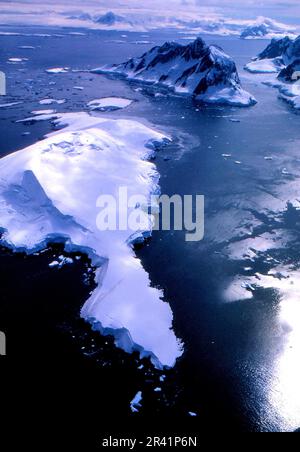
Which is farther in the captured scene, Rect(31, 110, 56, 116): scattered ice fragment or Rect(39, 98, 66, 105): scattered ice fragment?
Rect(39, 98, 66, 105): scattered ice fragment

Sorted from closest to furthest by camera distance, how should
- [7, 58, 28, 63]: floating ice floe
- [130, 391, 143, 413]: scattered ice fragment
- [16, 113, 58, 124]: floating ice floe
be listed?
[130, 391, 143, 413]: scattered ice fragment < [16, 113, 58, 124]: floating ice floe < [7, 58, 28, 63]: floating ice floe

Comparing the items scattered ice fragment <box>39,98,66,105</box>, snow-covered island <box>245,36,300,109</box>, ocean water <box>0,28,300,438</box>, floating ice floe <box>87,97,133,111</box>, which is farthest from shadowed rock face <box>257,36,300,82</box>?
ocean water <box>0,28,300,438</box>

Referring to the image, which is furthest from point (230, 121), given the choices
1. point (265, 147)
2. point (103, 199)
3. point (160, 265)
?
point (160, 265)

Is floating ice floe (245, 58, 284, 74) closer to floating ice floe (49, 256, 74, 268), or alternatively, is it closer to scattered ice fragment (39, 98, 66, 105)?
scattered ice fragment (39, 98, 66, 105)

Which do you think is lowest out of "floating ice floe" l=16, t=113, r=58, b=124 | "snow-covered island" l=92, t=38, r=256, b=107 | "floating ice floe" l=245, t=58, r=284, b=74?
"floating ice floe" l=16, t=113, r=58, b=124

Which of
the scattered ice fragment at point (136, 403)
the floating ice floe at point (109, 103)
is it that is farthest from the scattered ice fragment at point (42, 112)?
the scattered ice fragment at point (136, 403)
